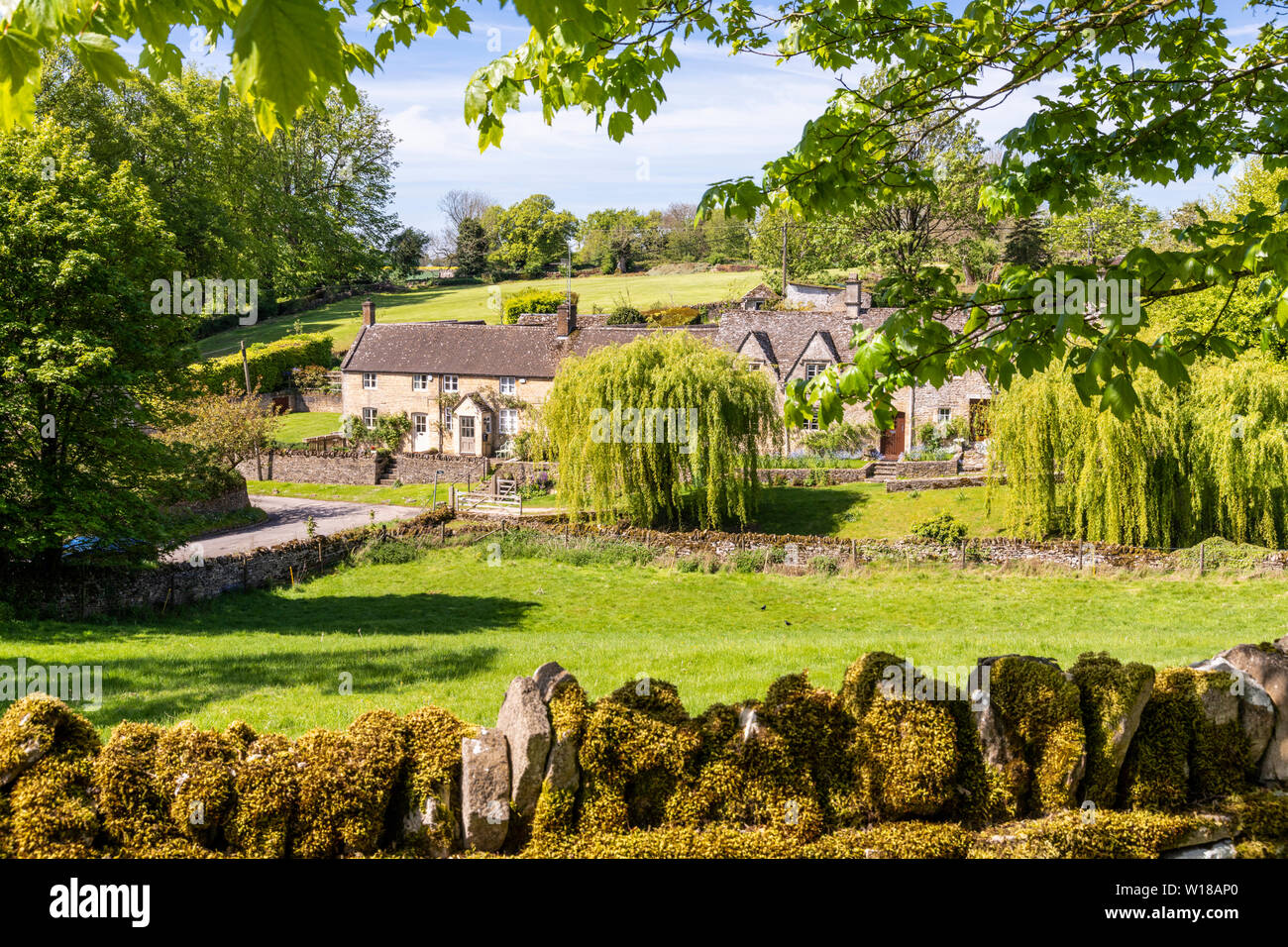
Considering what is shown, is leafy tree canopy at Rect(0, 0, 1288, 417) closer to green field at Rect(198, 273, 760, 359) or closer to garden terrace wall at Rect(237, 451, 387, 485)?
garden terrace wall at Rect(237, 451, 387, 485)

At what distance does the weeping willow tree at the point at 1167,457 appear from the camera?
28.1m

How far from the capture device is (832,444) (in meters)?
47.9

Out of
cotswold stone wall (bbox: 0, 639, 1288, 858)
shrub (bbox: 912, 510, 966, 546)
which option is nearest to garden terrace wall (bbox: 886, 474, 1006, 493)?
shrub (bbox: 912, 510, 966, 546)

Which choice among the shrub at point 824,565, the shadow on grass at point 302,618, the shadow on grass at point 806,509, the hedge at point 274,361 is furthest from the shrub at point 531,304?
the shadow on grass at point 302,618

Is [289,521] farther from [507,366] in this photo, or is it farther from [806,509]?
[806,509]

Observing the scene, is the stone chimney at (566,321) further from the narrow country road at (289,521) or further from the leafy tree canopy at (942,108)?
the leafy tree canopy at (942,108)

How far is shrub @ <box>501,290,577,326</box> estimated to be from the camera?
79688 millimetres

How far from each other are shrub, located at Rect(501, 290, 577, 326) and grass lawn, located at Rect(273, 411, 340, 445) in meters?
22.3

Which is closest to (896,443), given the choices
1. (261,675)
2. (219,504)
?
(219,504)

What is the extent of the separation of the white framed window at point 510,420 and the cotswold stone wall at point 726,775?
4549 centimetres

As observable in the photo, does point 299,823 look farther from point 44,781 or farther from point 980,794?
point 980,794

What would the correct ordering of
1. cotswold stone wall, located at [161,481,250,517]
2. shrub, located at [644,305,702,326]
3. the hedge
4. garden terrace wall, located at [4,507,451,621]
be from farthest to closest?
shrub, located at [644,305,702,326], the hedge, cotswold stone wall, located at [161,481,250,517], garden terrace wall, located at [4,507,451,621]
